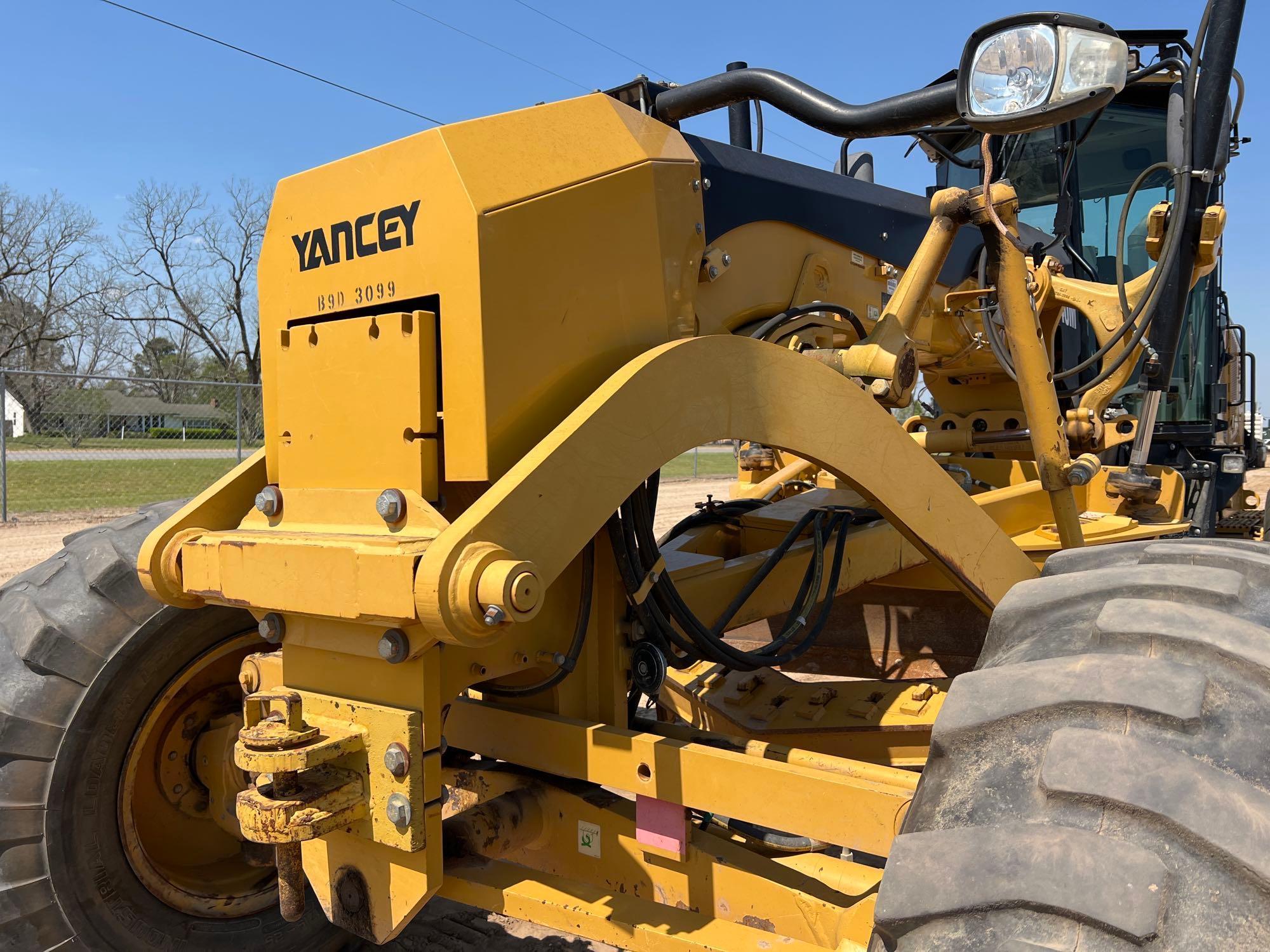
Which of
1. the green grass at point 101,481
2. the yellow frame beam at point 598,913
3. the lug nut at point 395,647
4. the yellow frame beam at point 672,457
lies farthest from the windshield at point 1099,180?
the green grass at point 101,481

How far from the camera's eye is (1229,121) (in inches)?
116

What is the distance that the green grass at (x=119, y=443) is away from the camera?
1497cm

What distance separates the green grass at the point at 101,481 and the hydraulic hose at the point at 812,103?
13.0 m

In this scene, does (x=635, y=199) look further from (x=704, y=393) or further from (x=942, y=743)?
(x=942, y=743)

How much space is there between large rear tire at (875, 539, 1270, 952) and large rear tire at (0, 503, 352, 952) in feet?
6.42

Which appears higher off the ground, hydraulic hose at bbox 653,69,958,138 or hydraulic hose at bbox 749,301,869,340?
hydraulic hose at bbox 653,69,958,138

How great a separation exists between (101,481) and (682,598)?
50.8ft

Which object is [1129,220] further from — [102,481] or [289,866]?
[102,481]

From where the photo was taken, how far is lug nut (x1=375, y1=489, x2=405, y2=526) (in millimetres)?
1841

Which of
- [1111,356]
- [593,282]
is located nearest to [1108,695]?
[593,282]

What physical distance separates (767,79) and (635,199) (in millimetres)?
536

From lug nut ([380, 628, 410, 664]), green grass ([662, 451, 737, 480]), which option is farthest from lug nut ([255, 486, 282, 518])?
green grass ([662, 451, 737, 480])

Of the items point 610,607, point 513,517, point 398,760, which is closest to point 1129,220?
point 610,607

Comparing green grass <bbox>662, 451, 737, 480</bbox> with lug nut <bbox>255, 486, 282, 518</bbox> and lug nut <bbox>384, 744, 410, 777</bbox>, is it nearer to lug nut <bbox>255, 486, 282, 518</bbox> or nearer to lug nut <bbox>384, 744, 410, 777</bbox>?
lug nut <bbox>255, 486, 282, 518</bbox>
